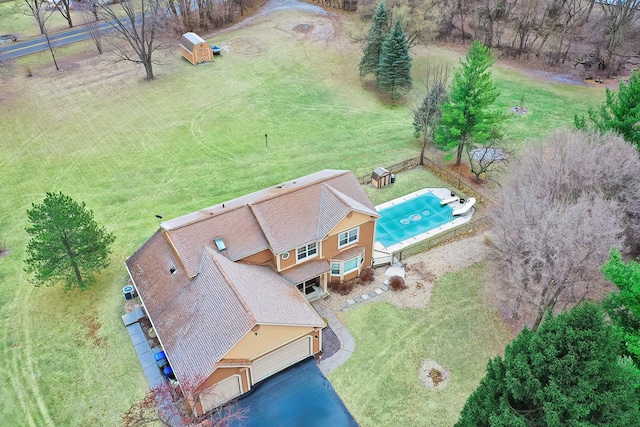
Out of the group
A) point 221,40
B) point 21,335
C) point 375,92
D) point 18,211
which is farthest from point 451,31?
point 21,335

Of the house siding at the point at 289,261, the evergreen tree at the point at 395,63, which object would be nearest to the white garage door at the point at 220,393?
the house siding at the point at 289,261

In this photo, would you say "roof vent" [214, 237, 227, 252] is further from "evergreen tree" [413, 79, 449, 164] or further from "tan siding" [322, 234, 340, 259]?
"evergreen tree" [413, 79, 449, 164]

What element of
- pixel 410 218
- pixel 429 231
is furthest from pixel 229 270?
pixel 410 218

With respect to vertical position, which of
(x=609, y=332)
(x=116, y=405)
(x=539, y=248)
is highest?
(x=609, y=332)

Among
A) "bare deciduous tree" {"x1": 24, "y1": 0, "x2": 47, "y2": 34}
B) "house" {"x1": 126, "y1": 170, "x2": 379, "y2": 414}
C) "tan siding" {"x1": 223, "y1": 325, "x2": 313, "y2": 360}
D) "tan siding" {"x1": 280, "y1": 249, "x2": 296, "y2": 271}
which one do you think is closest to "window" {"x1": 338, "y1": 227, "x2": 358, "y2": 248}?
"house" {"x1": 126, "y1": 170, "x2": 379, "y2": 414}

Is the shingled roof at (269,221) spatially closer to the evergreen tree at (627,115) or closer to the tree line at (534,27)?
the evergreen tree at (627,115)

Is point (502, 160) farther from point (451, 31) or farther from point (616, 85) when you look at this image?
point (451, 31)
